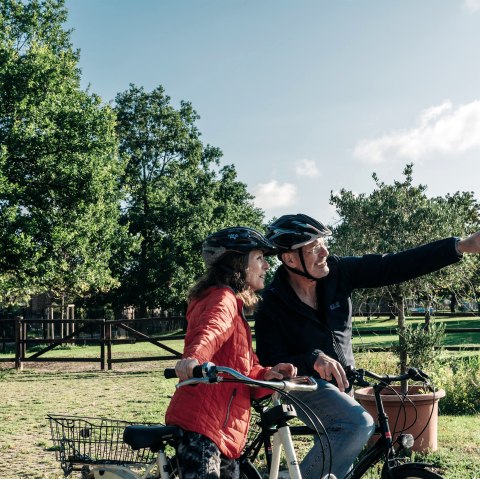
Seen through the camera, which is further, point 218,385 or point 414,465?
point 414,465

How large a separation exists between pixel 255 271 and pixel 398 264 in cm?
104

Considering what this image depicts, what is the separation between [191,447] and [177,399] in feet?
0.71

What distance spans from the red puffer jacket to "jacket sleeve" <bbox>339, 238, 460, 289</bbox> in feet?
3.54

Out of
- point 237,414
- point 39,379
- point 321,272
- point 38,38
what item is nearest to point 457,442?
point 321,272

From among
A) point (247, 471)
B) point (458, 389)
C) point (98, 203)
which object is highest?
point (98, 203)

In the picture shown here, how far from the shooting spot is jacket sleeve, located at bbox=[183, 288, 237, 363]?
2816mm

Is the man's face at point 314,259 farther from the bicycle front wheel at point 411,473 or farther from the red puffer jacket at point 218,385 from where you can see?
the bicycle front wheel at point 411,473

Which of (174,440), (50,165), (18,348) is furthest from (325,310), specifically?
(50,165)

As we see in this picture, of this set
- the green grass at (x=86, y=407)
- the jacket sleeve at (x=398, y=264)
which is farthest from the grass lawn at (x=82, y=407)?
the jacket sleeve at (x=398, y=264)

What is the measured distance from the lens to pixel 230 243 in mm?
3312

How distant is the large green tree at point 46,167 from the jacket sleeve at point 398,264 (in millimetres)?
17853

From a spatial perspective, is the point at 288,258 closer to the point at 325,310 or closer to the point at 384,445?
the point at 325,310

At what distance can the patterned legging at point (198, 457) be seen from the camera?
288cm

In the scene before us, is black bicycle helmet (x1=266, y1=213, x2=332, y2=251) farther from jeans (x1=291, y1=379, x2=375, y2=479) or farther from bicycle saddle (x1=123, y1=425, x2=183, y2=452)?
bicycle saddle (x1=123, y1=425, x2=183, y2=452)
